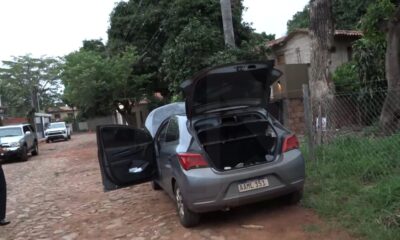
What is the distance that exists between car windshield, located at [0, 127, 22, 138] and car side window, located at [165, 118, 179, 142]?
15422mm

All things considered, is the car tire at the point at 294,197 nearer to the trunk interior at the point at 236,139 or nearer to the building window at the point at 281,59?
the trunk interior at the point at 236,139

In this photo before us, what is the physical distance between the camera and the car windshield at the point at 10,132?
2020 centimetres

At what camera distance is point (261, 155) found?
6.44 meters

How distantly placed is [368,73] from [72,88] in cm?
1631

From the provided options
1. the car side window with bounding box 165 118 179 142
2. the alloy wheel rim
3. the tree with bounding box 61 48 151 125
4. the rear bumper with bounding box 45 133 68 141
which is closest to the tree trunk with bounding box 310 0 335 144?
the car side window with bounding box 165 118 179 142

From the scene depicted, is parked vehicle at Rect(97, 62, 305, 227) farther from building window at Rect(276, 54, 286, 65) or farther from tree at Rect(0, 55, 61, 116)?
tree at Rect(0, 55, 61, 116)

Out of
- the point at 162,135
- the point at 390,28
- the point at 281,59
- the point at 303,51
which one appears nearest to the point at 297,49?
the point at 303,51

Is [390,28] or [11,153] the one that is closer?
[390,28]

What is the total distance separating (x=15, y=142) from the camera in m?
19.3

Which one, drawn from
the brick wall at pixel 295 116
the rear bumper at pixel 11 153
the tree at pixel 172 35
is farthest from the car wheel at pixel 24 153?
the brick wall at pixel 295 116

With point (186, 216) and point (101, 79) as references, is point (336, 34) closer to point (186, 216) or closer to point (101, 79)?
point (101, 79)

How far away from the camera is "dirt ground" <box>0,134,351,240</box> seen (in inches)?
217

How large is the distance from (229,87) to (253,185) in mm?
1442

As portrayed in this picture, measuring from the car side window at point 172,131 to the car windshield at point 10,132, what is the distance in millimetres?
15422
